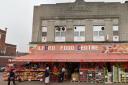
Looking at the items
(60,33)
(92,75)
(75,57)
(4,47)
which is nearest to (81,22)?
(60,33)

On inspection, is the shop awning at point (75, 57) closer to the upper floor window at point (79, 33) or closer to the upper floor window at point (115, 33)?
the upper floor window at point (79, 33)

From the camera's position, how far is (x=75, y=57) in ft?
92.4

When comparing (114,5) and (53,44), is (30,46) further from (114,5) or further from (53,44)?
(114,5)

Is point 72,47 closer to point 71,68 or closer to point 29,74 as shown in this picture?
point 71,68

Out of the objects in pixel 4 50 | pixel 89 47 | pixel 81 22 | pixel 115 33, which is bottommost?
pixel 89 47

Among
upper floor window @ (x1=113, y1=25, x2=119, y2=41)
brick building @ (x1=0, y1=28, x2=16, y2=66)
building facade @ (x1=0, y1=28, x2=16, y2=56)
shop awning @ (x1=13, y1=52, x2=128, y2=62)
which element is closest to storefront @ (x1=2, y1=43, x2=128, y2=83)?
shop awning @ (x1=13, y1=52, x2=128, y2=62)

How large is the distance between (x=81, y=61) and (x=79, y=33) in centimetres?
432

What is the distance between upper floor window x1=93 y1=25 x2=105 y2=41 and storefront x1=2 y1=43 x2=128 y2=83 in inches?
35.7

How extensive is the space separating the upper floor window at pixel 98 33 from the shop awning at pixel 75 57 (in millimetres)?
1995

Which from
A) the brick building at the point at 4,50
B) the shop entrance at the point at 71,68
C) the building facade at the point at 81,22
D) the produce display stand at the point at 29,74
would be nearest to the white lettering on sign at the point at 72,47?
the building facade at the point at 81,22

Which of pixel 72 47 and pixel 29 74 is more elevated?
pixel 72 47

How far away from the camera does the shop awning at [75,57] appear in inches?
1071

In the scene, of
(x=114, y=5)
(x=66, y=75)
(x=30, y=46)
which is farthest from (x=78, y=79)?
(x=114, y=5)

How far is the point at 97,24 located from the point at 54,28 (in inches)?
194
